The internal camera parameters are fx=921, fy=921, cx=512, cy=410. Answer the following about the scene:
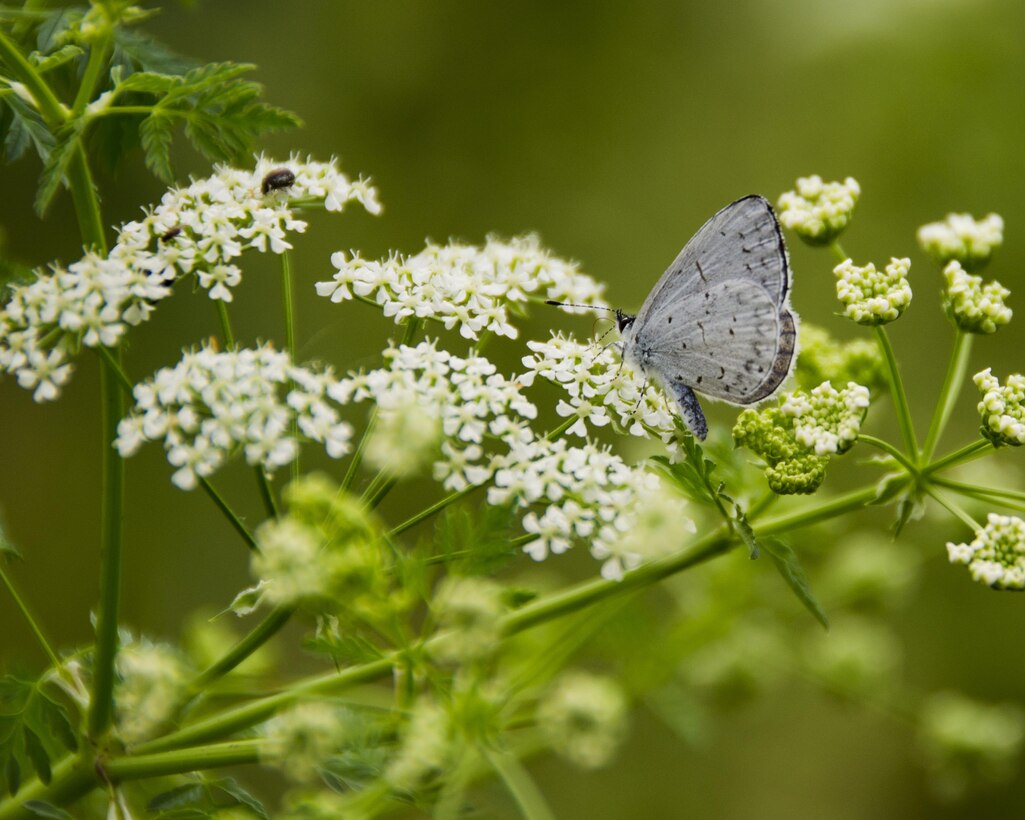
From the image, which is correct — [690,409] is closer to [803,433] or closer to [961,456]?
[803,433]

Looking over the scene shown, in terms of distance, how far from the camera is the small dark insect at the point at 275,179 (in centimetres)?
178

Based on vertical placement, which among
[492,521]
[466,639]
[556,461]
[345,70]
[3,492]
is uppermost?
[345,70]

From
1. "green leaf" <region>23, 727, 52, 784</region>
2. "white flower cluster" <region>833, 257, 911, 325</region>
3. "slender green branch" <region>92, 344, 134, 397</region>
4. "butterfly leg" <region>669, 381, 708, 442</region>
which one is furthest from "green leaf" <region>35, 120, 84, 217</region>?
"white flower cluster" <region>833, 257, 911, 325</region>

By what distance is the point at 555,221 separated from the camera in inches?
203

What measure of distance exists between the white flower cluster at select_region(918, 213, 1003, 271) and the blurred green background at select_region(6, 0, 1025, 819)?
8.71 feet

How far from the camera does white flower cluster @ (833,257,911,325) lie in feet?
5.67

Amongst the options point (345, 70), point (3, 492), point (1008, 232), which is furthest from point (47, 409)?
point (1008, 232)

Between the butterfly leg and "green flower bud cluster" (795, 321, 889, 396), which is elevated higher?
"green flower bud cluster" (795, 321, 889, 396)

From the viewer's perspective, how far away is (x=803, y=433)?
1.66 meters

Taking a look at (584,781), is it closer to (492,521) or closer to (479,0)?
(492,521)

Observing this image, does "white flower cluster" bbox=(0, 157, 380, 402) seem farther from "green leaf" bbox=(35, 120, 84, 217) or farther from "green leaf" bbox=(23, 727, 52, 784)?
"green leaf" bbox=(23, 727, 52, 784)

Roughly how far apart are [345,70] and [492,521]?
4221mm

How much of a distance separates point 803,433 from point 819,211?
58cm

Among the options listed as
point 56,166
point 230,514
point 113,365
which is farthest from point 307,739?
point 56,166
